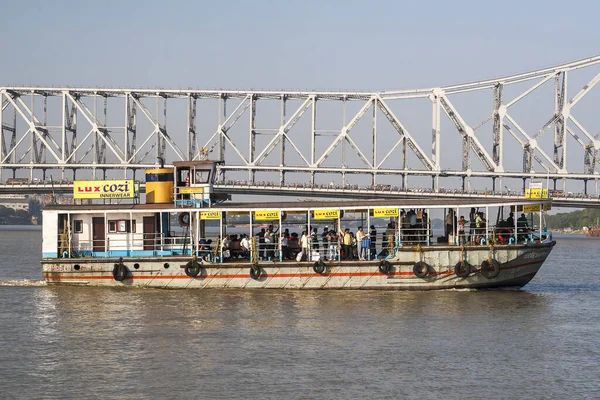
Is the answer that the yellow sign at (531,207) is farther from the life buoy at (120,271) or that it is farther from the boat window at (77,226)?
the boat window at (77,226)

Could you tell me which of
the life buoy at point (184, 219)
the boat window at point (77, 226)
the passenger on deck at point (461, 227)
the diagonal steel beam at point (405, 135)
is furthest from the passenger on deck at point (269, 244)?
the diagonal steel beam at point (405, 135)

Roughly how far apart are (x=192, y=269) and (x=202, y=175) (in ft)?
Result: 15.7

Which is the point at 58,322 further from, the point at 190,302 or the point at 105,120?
the point at 105,120

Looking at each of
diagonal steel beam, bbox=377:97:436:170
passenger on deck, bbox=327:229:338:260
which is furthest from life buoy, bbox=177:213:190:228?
diagonal steel beam, bbox=377:97:436:170

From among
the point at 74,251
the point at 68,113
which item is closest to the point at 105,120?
the point at 68,113

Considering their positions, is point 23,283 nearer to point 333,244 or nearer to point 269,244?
point 269,244

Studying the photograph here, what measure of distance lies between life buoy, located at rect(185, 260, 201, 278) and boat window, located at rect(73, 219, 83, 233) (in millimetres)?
4950

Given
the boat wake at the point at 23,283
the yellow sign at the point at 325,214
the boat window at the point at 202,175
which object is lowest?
the boat wake at the point at 23,283

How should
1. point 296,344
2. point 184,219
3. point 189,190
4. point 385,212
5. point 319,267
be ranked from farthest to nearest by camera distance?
point 189,190
point 184,219
point 385,212
point 319,267
point 296,344

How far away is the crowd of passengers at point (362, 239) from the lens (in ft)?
118

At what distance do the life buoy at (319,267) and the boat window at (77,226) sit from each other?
9328 mm

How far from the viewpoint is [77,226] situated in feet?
126

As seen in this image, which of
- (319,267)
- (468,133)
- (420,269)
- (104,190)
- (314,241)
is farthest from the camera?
(468,133)

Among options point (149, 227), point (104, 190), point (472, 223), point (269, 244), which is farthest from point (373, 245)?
point (104, 190)
